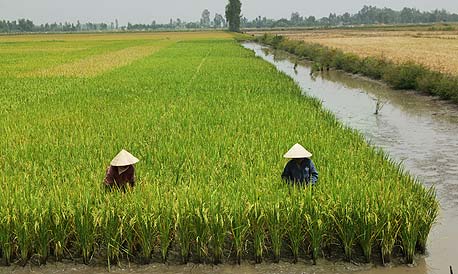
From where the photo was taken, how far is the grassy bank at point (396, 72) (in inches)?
677

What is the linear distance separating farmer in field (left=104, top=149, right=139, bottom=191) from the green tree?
106854 mm

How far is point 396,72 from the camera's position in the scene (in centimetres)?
2166

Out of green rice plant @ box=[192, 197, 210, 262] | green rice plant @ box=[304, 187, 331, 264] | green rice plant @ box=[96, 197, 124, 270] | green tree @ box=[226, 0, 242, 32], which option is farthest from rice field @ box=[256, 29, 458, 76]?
green tree @ box=[226, 0, 242, 32]

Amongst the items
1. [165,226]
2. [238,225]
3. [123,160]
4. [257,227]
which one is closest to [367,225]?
[257,227]

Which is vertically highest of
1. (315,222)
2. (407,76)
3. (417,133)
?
(315,222)

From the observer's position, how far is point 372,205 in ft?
17.3

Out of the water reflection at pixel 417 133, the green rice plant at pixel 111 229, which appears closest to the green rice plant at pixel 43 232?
the green rice plant at pixel 111 229

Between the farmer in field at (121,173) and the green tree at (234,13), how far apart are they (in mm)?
106854

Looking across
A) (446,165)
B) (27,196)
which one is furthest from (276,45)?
(27,196)

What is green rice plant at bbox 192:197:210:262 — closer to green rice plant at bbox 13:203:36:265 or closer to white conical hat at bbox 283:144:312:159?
white conical hat at bbox 283:144:312:159

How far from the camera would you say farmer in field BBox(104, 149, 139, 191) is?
229 inches

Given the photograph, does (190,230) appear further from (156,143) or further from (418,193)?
(156,143)

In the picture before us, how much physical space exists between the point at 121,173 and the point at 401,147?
22.1 ft

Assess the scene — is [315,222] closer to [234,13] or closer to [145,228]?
[145,228]
